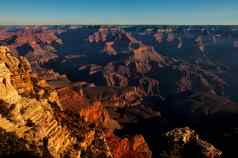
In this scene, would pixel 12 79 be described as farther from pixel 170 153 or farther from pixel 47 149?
pixel 170 153

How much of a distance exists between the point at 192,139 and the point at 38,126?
4676cm

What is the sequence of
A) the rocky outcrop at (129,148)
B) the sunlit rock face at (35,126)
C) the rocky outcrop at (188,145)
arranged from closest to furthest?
the sunlit rock face at (35,126)
the rocky outcrop at (188,145)
the rocky outcrop at (129,148)

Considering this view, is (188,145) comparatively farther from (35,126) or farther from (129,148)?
A: (35,126)

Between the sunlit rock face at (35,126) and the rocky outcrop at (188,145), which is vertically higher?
the sunlit rock face at (35,126)

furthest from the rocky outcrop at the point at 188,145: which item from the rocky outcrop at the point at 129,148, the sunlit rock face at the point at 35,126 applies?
the sunlit rock face at the point at 35,126

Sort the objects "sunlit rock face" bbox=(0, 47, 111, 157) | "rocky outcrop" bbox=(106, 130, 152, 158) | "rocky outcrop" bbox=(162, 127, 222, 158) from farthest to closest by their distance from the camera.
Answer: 1. "rocky outcrop" bbox=(106, 130, 152, 158)
2. "rocky outcrop" bbox=(162, 127, 222, 158)
3. "sunlit rock face" bbox=(0, 47, 111, 157)

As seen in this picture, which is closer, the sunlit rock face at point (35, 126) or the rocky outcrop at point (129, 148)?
the sunlit rock face at point (35, 126)

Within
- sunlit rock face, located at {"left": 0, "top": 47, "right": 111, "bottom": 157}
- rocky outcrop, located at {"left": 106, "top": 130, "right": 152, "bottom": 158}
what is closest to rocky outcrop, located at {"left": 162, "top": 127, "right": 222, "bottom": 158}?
rocky outcrop, located at {"left": 106, "top": 130, "right": 152, "bottom": 158}

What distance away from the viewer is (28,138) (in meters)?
44.7

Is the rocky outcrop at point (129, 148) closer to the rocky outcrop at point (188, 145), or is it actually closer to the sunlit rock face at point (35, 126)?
the rocky outcrop at point (188, 145)

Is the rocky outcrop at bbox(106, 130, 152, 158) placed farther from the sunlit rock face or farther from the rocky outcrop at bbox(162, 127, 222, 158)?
the sunlit rock face

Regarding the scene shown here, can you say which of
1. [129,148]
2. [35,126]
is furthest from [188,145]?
[35,126]

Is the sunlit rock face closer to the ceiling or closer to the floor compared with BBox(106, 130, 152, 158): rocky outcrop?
closer to the ceiling

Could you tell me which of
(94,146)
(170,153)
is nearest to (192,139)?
(170,153)
